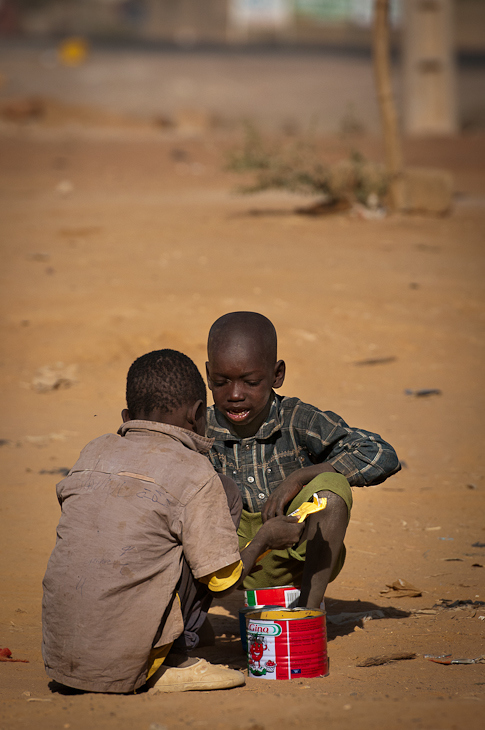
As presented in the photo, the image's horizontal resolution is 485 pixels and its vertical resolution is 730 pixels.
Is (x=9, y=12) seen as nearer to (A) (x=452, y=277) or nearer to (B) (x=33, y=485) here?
(A) (x=452, y=277)

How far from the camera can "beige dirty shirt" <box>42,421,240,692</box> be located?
91.9 inches

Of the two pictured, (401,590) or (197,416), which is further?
(401,590)

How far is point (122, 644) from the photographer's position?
235cm

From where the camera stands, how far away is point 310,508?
2.73 metres

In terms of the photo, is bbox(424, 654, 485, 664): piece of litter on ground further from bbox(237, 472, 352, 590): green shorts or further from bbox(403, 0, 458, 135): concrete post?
bbox(403, 0, 458, 135): concrete post

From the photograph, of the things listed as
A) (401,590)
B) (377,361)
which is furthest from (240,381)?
(377,361)

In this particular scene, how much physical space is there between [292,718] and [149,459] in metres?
0.80

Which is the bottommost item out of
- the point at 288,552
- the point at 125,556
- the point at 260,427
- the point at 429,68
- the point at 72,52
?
the point at 288,552

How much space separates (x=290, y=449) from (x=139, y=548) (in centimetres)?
91

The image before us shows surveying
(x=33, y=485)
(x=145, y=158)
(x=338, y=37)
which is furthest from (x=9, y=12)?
(x=33, y=485)

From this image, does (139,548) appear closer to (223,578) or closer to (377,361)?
(223,578)

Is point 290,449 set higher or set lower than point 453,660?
higher

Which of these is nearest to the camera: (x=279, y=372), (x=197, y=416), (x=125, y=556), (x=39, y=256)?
(x=125, y=556)

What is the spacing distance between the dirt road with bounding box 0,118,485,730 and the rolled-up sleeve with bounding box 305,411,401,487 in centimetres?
65
